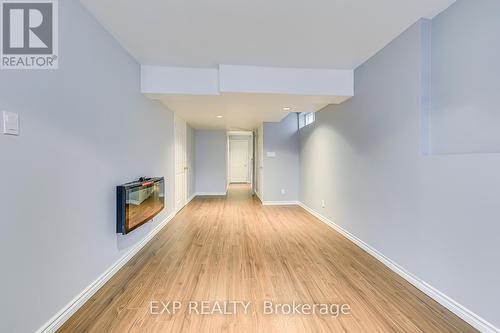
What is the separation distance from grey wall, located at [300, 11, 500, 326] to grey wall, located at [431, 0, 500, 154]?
3.4 inches

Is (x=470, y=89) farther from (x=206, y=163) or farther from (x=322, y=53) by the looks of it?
(x=206, y=163)

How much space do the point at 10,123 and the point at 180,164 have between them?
416cm

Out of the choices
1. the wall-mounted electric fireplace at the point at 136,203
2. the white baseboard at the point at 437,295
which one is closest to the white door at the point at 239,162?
the wall-mounted electric fireplace at the point at 136,203

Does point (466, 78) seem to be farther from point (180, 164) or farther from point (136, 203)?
point (180, 164)

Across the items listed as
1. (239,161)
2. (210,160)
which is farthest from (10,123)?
(239,161)

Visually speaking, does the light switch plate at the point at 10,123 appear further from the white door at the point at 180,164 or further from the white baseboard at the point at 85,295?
the white door at the point at 180,164

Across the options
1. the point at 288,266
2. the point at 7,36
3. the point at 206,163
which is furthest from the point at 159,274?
the point at 206,163

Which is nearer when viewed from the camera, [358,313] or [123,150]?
[358,313]

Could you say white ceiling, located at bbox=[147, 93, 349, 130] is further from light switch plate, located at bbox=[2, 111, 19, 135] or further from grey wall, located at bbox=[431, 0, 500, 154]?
light switch plate, located at bbox=[2, 111, 19, 135]

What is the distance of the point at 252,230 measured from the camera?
3859 millimetres

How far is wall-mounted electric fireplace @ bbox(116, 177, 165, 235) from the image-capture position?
7.75 ft

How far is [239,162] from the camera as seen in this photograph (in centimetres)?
1199

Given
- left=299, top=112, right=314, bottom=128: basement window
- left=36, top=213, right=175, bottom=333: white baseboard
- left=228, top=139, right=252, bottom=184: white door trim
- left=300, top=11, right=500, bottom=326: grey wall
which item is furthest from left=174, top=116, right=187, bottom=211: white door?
left=228, top=139, right=252, bottom=184: white door trim

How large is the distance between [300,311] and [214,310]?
26.3 inches
